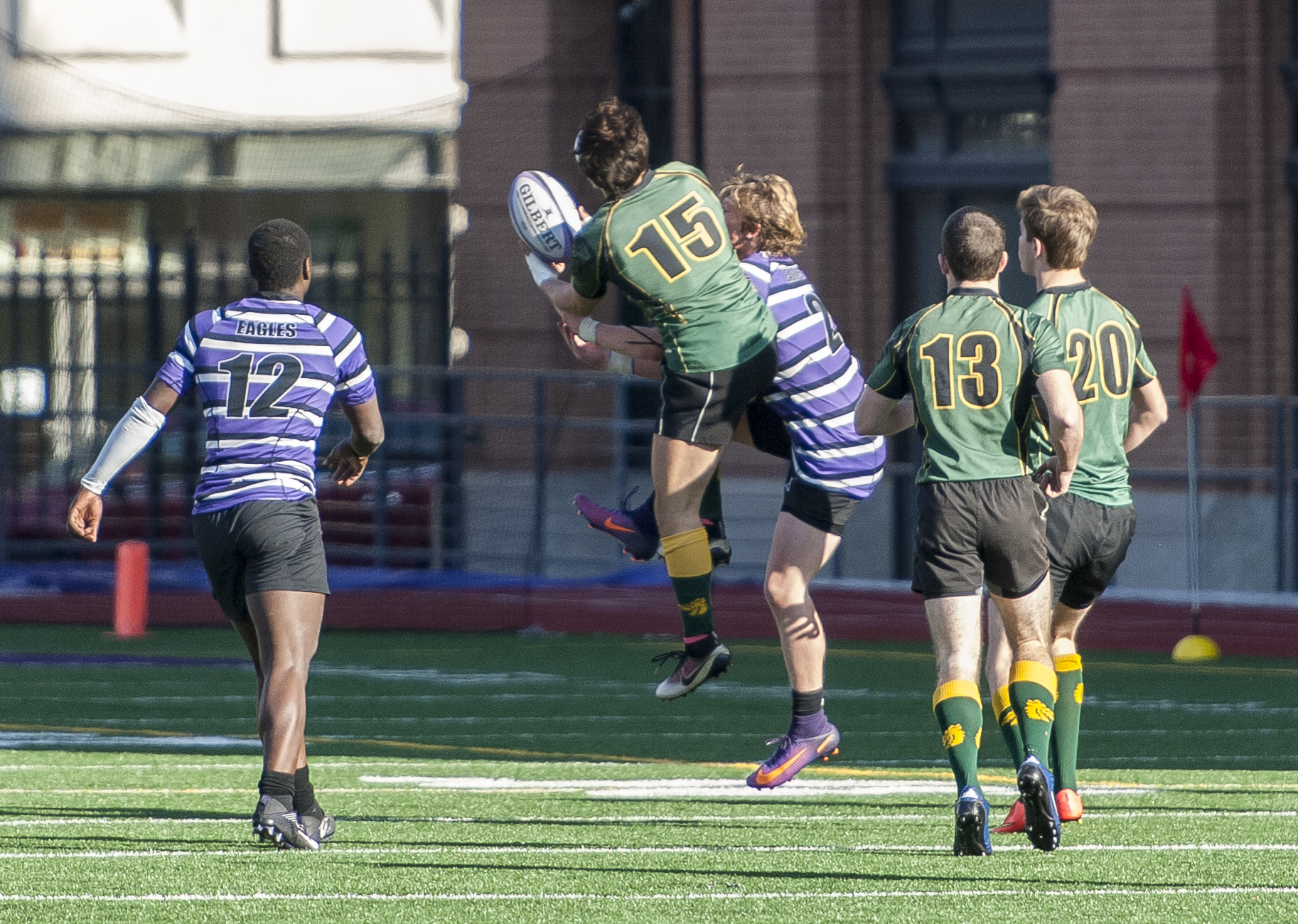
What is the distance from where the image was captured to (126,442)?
24.3 feet

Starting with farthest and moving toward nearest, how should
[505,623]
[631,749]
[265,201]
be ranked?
[265,201] < [505,623] < [631,749]

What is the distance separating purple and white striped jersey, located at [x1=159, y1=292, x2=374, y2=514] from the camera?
→ 24.2 feet

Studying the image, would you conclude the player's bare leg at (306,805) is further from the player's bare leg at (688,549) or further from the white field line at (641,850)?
the player's bare leg at (688,549)

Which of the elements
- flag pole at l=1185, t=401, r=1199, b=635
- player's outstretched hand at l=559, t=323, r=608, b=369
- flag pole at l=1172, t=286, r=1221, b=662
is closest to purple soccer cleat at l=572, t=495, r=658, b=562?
player's outstretched hand at l=559, t=323, r=608, b=369

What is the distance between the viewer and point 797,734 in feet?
27.8

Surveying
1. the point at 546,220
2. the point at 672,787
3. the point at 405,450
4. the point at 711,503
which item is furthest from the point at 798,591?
the point at 405,450

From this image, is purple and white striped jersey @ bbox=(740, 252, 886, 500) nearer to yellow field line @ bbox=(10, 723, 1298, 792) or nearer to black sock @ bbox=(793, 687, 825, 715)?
black sock @ bbox=(793, 687, 825, 715)

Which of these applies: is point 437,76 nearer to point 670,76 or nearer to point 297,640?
point 670,76

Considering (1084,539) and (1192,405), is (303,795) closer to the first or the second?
(1084,539)

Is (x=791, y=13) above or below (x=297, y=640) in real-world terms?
above

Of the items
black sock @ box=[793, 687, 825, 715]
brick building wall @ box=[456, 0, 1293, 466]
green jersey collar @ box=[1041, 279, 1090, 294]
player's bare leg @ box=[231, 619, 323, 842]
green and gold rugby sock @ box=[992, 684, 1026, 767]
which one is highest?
brick building wall @ box=[456, 0, 1293, 466]

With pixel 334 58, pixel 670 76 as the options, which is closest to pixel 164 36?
pixel 334 58

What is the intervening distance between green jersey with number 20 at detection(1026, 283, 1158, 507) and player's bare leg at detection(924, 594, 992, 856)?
75cm

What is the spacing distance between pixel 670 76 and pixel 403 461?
14.2 ft
